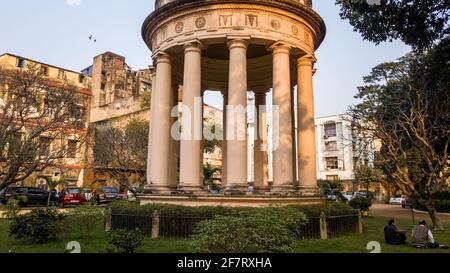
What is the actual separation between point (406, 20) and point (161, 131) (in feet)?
40.3

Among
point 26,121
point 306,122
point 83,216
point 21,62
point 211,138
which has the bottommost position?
point 83,216

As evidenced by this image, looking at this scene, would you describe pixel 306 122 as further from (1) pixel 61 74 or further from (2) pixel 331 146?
(2) pixel 331 146

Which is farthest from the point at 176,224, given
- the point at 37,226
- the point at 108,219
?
the point at 37,226

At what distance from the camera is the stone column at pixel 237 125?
16703mm

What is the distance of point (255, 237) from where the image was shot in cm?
888

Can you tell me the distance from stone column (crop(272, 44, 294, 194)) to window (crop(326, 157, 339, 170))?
66388 millimetres

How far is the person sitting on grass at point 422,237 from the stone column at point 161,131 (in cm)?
1100

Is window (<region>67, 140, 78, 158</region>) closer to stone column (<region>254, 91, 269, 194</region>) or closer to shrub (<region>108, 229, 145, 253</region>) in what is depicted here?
stone column (<region>254, 91, 269, 194</region>)

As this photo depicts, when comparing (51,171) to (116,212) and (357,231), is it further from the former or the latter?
(357,231)

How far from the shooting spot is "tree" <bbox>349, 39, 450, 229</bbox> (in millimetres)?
21766

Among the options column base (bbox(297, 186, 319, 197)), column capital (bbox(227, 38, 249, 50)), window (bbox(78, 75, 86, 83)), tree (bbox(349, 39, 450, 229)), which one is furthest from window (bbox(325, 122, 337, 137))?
column capital (bbox(227, 38, 249, 50))

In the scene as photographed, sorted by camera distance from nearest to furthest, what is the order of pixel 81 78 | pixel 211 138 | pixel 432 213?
pixel 432 213 < pixel 211 138 < pixel 81 78

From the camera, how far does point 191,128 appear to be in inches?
711
